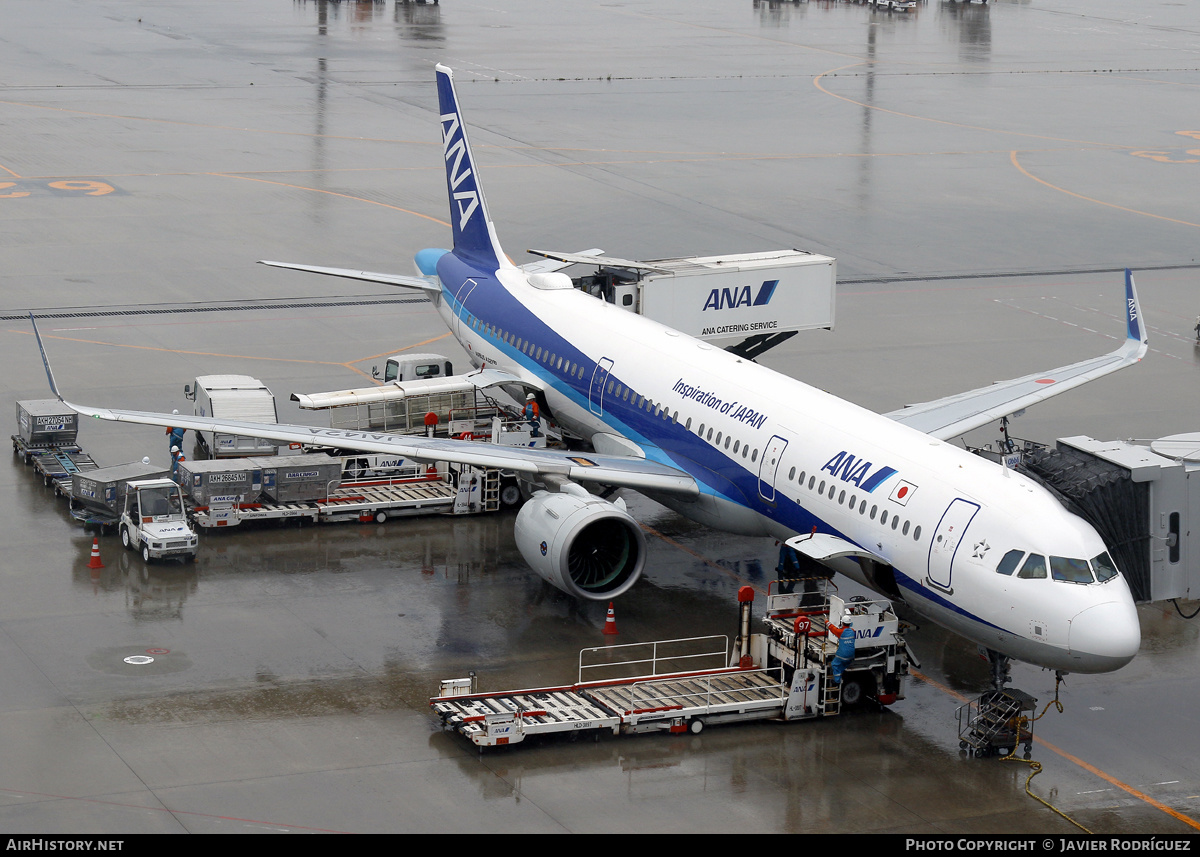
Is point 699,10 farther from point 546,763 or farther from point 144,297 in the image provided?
point 546,763

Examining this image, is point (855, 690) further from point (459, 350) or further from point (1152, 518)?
point (459, 350)

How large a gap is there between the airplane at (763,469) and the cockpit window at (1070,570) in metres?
0.03

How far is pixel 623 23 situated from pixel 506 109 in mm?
49084

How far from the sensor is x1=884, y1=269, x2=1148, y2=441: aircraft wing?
119ft

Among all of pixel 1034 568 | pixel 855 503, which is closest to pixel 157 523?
pixel 855 503

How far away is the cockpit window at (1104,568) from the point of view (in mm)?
26047

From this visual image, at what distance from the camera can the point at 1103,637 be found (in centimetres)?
2523

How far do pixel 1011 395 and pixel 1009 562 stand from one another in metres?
12.8

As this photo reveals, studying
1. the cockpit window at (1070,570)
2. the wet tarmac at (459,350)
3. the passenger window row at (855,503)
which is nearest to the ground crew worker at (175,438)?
the wet tarmac at (459,350)

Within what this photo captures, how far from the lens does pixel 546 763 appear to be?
2591 centimetres

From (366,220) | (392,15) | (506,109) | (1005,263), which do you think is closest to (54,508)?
(366,220)

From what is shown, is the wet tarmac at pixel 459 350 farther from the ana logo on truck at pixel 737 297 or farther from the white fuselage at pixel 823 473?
the ana logo on truck at pixel 737 297

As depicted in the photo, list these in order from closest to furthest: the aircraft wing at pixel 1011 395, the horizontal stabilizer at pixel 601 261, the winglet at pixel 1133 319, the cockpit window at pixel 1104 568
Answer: the cockpit window at pixel 1104 568, the winglet at pixel 1133 319, the aircraft wing at pixel 1011 395, the horizontal stabilizer at pixel 601 261

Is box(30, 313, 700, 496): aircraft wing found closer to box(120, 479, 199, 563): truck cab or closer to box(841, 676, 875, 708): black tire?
box(120, 479, 199, 563): truck cab
